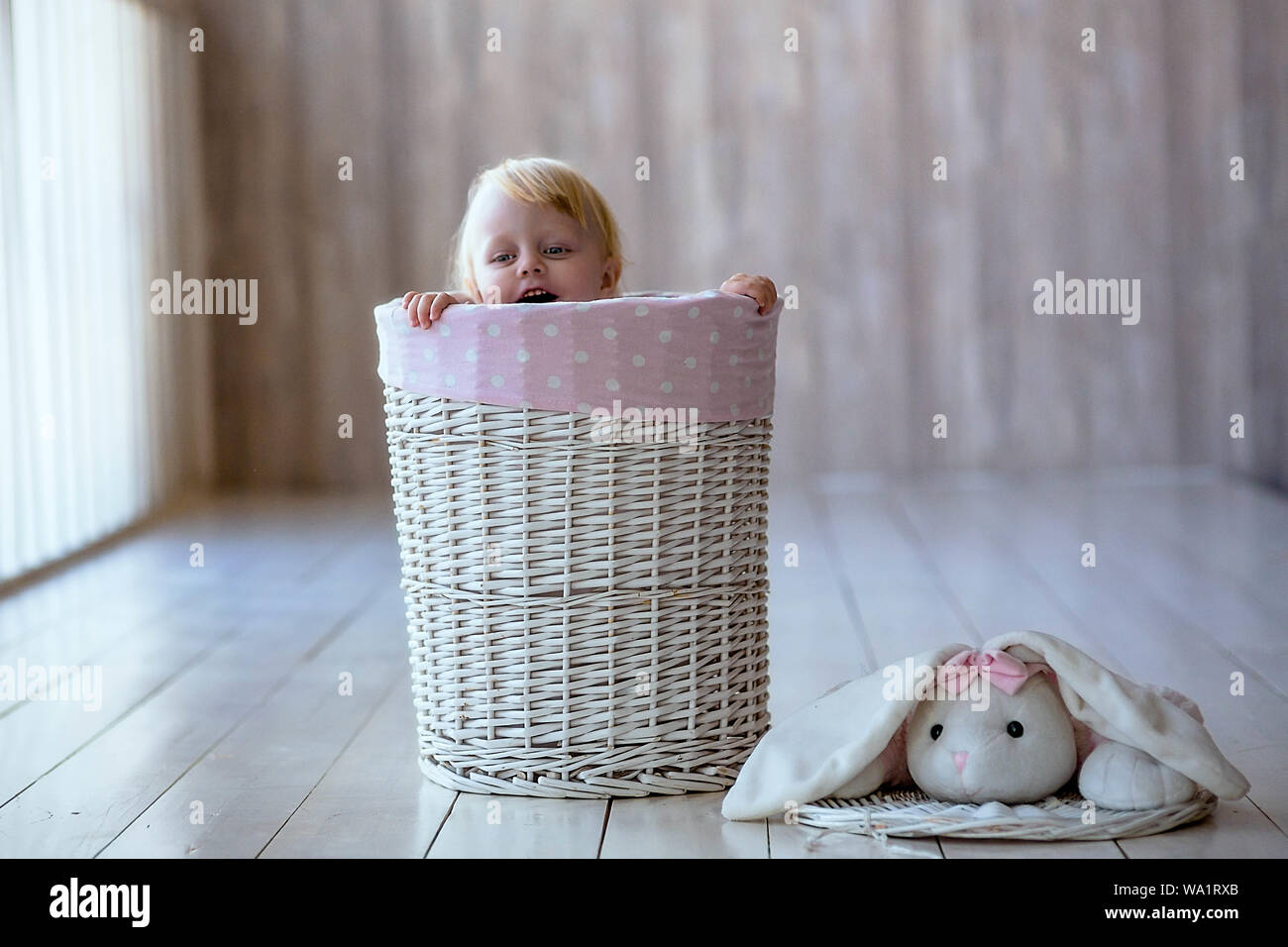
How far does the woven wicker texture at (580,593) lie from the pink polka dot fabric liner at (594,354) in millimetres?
24

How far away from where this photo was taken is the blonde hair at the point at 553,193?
170 cm

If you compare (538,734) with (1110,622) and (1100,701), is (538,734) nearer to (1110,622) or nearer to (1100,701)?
(1100,701)

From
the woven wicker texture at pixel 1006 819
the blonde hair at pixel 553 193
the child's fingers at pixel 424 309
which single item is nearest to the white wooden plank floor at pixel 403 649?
the woven wicker texture at pixel 1006 819

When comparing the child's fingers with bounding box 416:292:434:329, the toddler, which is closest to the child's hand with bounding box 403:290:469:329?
the child's fingers with bounding box 416:292:434:329

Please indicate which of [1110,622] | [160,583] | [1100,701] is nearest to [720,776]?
[1100,701]

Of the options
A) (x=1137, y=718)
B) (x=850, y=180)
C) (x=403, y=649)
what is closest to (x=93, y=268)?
(x=403, y=649)

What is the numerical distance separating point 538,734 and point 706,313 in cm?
47

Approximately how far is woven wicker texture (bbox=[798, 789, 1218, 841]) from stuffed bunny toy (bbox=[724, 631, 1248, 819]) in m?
0.02

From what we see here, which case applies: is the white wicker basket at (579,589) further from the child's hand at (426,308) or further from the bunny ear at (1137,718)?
the bunny ear at (1137,718)

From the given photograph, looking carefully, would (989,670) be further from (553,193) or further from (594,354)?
(553,193)

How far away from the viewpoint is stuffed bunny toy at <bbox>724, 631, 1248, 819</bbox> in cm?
140

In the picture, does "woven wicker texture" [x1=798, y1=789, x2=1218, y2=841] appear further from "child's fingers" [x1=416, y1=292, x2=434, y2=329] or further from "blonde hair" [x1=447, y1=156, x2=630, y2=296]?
→ "blonde hair" [x1=447, y1=156, x2=630, y2=296]

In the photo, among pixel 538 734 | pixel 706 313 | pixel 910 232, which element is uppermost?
pixel 910 232
